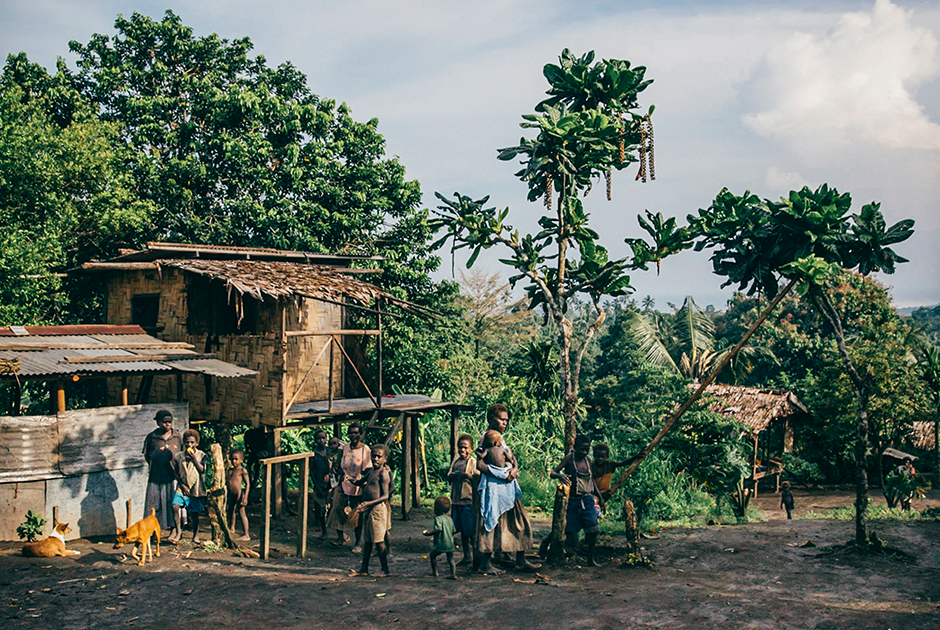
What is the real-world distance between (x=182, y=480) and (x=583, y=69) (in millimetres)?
8249

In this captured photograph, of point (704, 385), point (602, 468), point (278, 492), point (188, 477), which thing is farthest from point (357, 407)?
point (704, 385)

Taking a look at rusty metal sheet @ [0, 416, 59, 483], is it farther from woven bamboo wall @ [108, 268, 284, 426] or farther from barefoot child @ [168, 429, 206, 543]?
woven bamboo wall @ [108, 268, 284, 426]

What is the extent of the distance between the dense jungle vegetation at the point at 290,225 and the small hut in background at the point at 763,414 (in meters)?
0.57

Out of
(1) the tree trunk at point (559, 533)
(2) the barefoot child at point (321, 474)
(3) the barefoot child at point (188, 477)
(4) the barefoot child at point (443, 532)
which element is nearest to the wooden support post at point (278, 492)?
(2) the barefoot child at point (321, 474)

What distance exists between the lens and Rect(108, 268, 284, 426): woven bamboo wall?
507 inches

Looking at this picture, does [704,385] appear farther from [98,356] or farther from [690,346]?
[690,346]

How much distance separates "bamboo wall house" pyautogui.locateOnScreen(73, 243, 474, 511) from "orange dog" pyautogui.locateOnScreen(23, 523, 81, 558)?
3592mm

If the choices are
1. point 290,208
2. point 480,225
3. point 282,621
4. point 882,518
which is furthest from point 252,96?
point 882,518

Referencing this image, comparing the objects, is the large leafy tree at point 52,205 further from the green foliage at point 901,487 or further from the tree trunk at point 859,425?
the green foliage at point 901,487

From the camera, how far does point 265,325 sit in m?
14.3

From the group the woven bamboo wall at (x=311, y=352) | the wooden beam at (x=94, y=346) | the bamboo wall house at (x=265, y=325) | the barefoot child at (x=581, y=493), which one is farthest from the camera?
the woven bamboo wall at (x=311, y=352)

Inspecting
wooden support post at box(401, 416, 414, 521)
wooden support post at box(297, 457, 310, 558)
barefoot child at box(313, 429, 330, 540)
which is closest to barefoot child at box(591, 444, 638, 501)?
wooden support post at box(297, 457, 310, 558)

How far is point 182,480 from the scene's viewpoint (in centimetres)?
1070

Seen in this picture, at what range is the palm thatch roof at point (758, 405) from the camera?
20.8 metres
